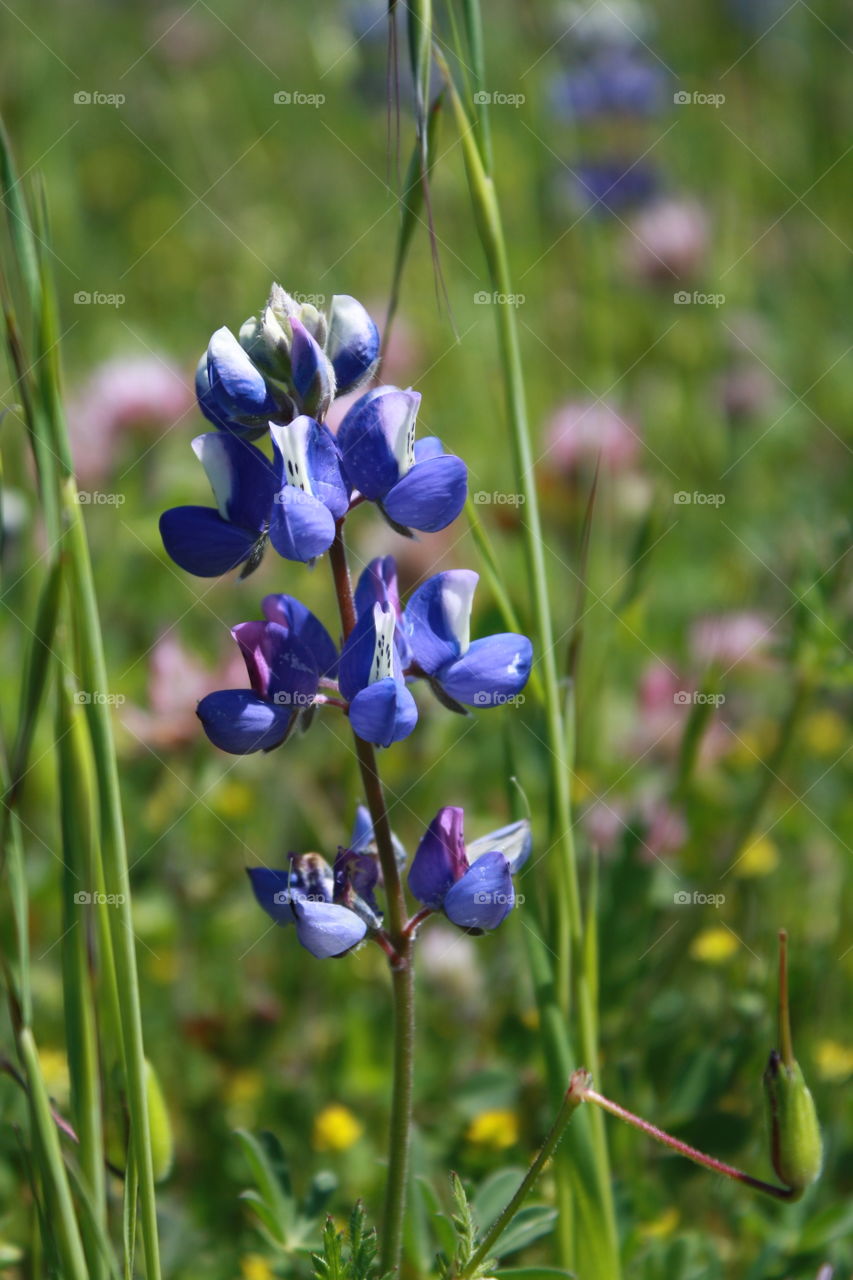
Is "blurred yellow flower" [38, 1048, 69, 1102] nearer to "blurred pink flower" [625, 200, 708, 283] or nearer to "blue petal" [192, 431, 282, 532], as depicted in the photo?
"blue petal" [192, 431, 282, 532]

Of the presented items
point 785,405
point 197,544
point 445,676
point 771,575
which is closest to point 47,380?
point 197,544

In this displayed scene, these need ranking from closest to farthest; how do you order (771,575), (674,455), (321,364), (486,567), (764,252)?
(321,364)
(486,567)
(771,575)
(674,455)
(764,252)

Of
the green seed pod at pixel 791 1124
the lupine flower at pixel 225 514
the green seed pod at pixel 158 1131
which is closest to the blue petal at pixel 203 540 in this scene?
the lupine flower at pixel 225 514

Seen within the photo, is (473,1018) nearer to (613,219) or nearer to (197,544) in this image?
(197,544)

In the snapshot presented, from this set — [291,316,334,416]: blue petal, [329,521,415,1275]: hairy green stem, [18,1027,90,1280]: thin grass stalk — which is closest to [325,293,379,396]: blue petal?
[291,316,334,416]: blue petal

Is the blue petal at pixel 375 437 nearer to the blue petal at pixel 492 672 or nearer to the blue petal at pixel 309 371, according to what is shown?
the blue petal at pixel 309 371

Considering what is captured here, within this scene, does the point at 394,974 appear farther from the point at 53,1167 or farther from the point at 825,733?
the point at 825,733
